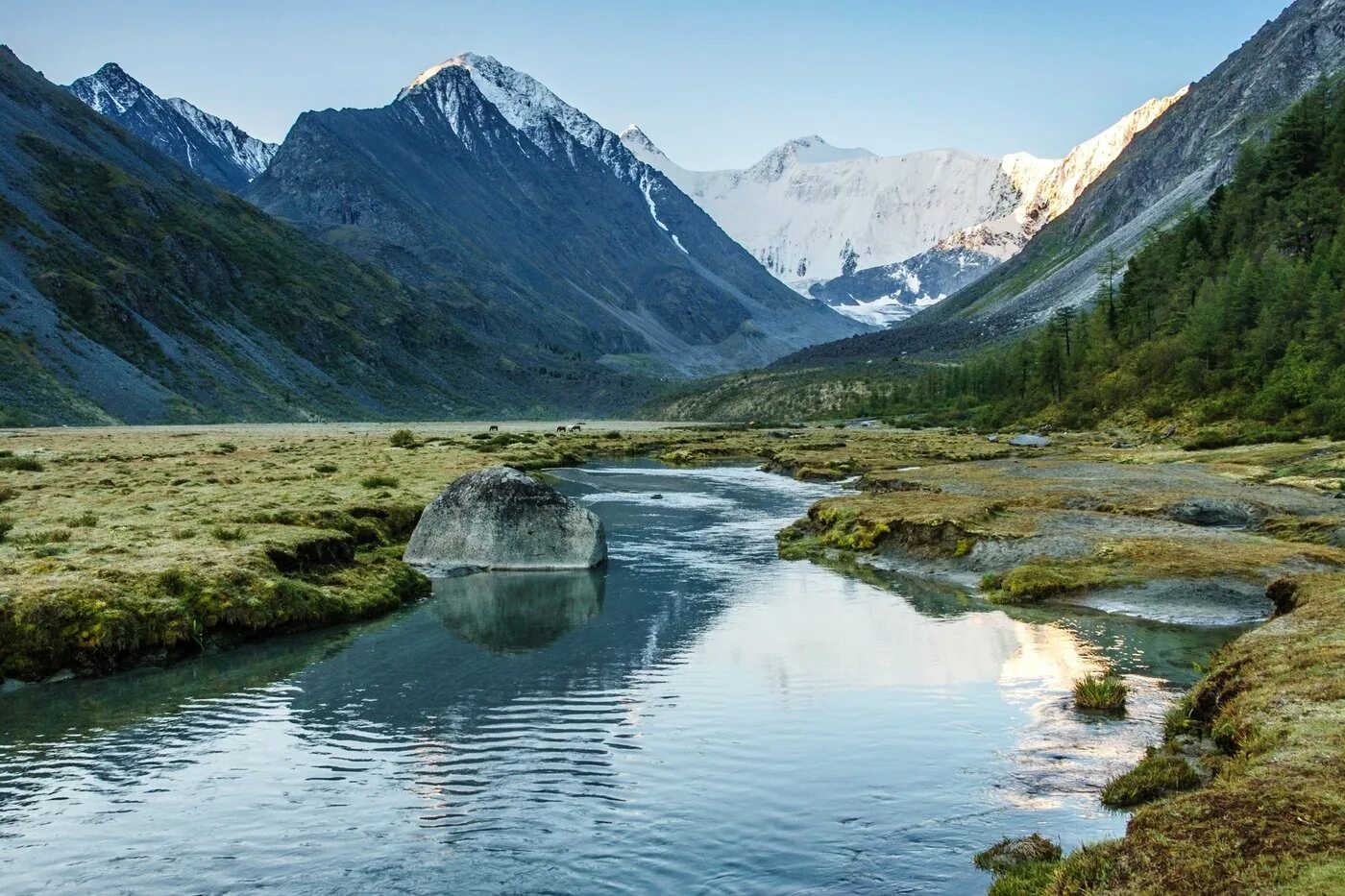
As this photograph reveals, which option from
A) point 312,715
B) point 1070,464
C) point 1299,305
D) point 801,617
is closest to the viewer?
point 312,715

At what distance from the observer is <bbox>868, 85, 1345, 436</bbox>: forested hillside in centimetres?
9625

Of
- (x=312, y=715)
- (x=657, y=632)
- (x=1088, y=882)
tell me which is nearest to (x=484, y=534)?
(x=657, y=632)

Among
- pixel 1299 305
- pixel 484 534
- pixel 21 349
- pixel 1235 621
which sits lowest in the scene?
pixel 1235 621

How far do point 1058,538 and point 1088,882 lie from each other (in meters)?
31.2

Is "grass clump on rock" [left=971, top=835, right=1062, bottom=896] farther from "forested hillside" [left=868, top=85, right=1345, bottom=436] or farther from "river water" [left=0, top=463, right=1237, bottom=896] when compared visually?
"forested hillside" [left=868, top=85, right=1345, bottom=436]

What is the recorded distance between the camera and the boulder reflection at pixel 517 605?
29.3 metres

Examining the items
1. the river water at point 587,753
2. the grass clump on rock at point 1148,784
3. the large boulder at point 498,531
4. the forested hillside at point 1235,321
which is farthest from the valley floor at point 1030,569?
the forested hillside at point 1235,321

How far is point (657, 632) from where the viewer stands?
30.0 metres

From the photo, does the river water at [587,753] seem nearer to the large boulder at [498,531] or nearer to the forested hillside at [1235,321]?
the large boulder at [498,531]

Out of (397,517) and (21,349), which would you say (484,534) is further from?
(21,349)

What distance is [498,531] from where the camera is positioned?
3997cm

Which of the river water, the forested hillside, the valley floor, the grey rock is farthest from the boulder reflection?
the forested hillside

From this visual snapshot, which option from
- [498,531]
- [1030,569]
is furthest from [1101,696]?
[498,531]

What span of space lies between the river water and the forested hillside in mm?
75276
